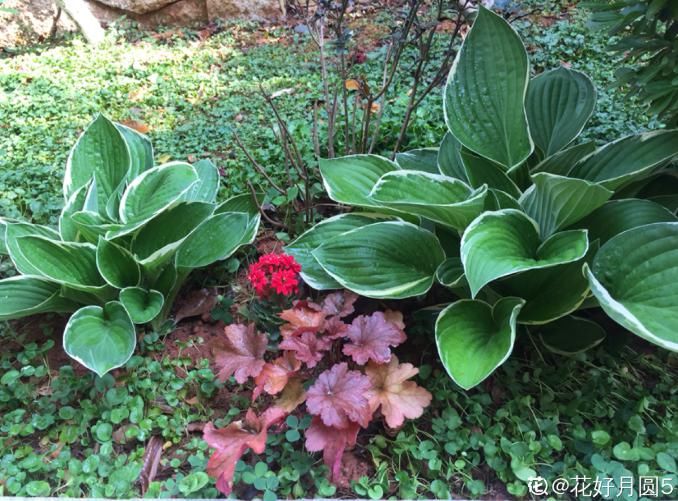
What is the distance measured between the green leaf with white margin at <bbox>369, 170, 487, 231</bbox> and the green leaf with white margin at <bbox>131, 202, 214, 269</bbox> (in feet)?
2.14

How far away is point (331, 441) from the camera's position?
1432 millimetres

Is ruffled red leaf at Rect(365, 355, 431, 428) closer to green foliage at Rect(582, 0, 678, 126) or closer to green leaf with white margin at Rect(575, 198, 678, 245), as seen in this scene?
green leaf with white margin at Rect(575, 198, 678, 245)

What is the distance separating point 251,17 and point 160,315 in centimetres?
338

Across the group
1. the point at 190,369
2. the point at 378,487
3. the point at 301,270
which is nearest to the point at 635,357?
the point at 378,487

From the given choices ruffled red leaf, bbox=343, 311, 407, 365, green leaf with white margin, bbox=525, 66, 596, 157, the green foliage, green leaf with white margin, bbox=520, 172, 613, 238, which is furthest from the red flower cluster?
the green foliage

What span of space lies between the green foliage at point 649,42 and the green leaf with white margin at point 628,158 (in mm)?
136

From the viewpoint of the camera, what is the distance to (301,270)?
5.96 feet

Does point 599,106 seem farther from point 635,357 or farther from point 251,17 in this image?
point 251,17

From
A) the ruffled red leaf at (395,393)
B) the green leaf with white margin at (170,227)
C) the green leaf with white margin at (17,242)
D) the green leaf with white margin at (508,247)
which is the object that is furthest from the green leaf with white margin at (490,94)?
the green leaf with white margin at (17,242)

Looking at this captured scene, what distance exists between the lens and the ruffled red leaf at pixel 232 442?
1370 mm

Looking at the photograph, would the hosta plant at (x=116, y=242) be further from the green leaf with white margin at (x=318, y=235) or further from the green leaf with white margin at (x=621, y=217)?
the green leaf with white margin at (x=621, y=217)

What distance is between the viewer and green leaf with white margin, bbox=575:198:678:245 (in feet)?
5.28

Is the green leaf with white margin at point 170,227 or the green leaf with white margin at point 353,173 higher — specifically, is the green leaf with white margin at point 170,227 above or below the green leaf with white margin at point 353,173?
below

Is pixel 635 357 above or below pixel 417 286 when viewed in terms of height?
below
